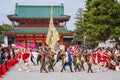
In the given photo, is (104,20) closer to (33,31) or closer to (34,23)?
(33,31)

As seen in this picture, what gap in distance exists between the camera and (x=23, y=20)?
58156mm

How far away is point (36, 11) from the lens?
6147cm

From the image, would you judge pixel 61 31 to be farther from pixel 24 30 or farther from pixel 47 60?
pixel 47 60

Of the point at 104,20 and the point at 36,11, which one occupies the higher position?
the point at 36,11

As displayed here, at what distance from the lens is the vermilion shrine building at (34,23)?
5384 cm

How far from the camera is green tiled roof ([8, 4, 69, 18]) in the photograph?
194 ft

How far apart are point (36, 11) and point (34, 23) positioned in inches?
169

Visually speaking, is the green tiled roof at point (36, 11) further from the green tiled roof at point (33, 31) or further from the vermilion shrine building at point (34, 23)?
the green tiled roof at point (33, 31)

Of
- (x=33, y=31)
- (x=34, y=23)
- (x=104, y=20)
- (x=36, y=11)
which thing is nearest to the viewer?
(x=104, y=20)

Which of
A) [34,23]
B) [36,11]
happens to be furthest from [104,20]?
[36,11]

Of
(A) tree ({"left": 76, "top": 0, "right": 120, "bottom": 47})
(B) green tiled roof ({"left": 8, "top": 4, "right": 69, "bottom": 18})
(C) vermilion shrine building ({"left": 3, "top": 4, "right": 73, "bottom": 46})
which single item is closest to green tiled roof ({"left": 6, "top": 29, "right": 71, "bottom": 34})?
(C) vermilion shrine building ({"left": 3, "top": 4, "right": 73, "bottom": 46})

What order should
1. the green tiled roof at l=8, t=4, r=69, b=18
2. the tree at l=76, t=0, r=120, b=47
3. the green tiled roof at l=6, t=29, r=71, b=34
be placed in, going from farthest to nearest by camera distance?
1. the green tiled roof at l=8, t=4, r=69, b=18
2. the green tiled roof at l=6, t=29, r=71, b=34
3. the tree at l=76, t=0, r=120, b=47

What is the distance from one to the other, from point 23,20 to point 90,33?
2308 centimetres

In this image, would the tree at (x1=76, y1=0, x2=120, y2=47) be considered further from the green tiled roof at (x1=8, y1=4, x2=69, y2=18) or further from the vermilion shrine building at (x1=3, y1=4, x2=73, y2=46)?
the green tiled roof at (x1=8, y1=4, x2=69, y2=18)
